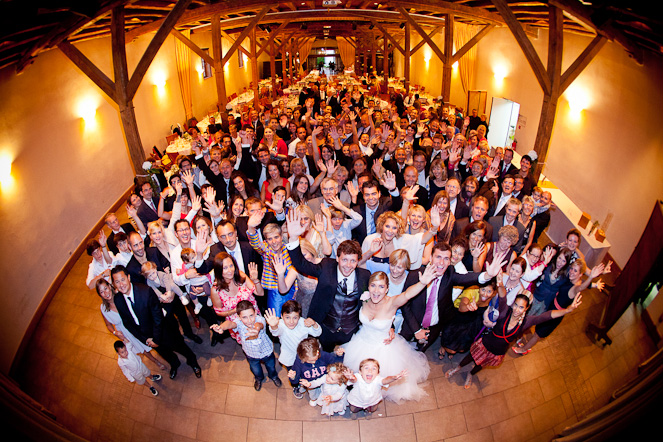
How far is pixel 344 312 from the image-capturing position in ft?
9.42

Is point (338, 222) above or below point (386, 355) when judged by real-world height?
above

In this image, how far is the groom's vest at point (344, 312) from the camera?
2.80 metres

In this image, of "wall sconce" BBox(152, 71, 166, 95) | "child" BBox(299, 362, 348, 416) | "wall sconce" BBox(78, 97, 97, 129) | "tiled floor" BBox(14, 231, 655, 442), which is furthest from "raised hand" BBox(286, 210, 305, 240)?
"wall sconce" BBox(152, 71, 166, 95)

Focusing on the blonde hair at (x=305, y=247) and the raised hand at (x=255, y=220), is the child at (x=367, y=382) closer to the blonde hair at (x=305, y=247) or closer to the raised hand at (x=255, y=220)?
the blonde hair at (x=305, y=247)

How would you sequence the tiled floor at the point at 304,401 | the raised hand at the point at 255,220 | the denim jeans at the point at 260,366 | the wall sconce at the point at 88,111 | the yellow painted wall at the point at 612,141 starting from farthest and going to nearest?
the wall sconce at the point at 88,111 < the yellow painted wall at the point at 612,141 < the raised hand at the point at 255,220 < the denim jeans at the point at 260,366 < the tiled floor at the point at 304,401

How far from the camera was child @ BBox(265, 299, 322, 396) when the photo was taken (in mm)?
2625

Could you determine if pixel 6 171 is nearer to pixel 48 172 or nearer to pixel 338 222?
pixel 48 172

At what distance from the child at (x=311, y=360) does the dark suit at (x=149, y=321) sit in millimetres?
1253

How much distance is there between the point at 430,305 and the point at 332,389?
3.60ft

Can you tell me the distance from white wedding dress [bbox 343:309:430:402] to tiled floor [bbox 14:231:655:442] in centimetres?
24

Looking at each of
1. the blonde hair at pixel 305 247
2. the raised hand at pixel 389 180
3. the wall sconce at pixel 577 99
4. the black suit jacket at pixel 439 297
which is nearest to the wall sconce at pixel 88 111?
the blonde hair at pixel 305 247

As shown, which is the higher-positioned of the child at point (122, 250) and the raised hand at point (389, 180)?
the raised hand at point (389, 180)

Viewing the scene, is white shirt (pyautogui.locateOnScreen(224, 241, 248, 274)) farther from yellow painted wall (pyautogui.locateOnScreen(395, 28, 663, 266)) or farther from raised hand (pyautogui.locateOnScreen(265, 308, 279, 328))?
yellow painted wall (pyautogui.locateOnScreen(395, 28, 663, 266))

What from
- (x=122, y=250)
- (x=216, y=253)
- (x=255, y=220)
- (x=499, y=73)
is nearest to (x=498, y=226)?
(x=255, y=220)
